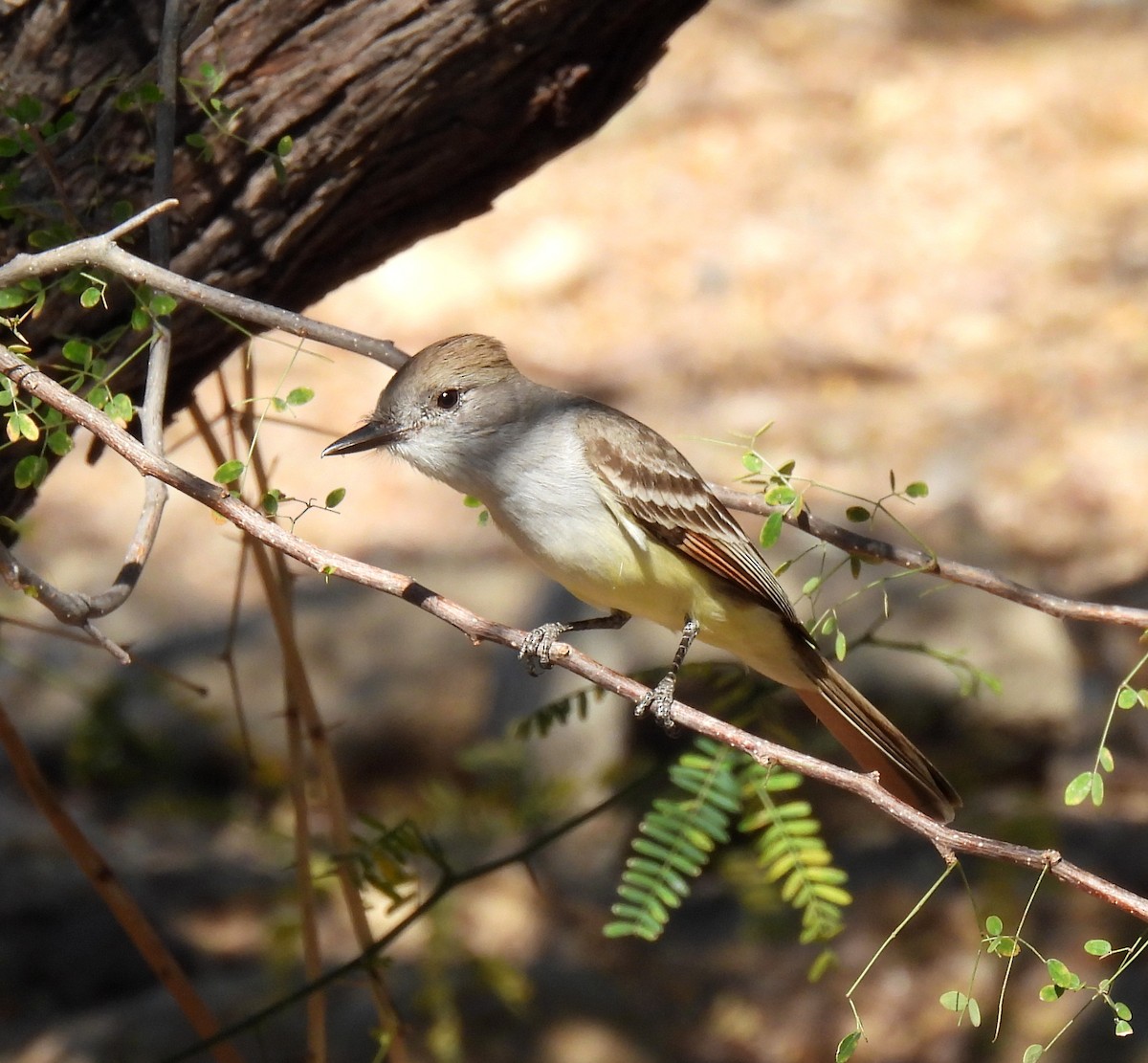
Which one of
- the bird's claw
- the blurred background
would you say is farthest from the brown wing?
the blurred background

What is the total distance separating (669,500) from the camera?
3.83m

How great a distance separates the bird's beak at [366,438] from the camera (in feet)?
12.2

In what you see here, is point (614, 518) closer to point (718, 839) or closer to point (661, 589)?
point (661, 589)

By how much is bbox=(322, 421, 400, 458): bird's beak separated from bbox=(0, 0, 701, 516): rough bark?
38 centimetres

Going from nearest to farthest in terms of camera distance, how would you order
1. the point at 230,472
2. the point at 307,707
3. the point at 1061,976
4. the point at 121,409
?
the point at 1061,976 < the point at 230,472 < the point at 121,409 < the point at 307,707

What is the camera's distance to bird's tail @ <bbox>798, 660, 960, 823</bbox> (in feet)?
12.3

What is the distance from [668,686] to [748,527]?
4567 mm

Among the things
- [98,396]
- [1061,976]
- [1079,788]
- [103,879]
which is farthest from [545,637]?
[1061,976]

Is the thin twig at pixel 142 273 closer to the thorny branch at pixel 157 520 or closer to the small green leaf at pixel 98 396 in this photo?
the thorny branch at pixel 157 520

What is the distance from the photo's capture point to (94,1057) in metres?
4.88

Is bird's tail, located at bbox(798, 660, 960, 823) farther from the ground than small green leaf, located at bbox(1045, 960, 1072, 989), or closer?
closer

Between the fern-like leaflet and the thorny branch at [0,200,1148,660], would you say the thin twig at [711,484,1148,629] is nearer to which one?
the thorny branch at [0,200,1148,660]

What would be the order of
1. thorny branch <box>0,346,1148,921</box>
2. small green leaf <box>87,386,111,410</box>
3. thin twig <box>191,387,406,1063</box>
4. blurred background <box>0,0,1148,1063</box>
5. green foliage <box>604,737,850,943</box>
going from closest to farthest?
thorny branch <box>0,346,1148,921</box> → small green leaf <box>87,386,111,410</box> → green foliage <box>604,737,850,943</box> → thin twig <box>191,387,406,1063</box> → blurred background <box>0,0,1148,1063</box>

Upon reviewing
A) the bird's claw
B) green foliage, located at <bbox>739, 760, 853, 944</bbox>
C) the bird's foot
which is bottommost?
green foliage, located at <bbox>739, 760, 853, 944</bbox>
